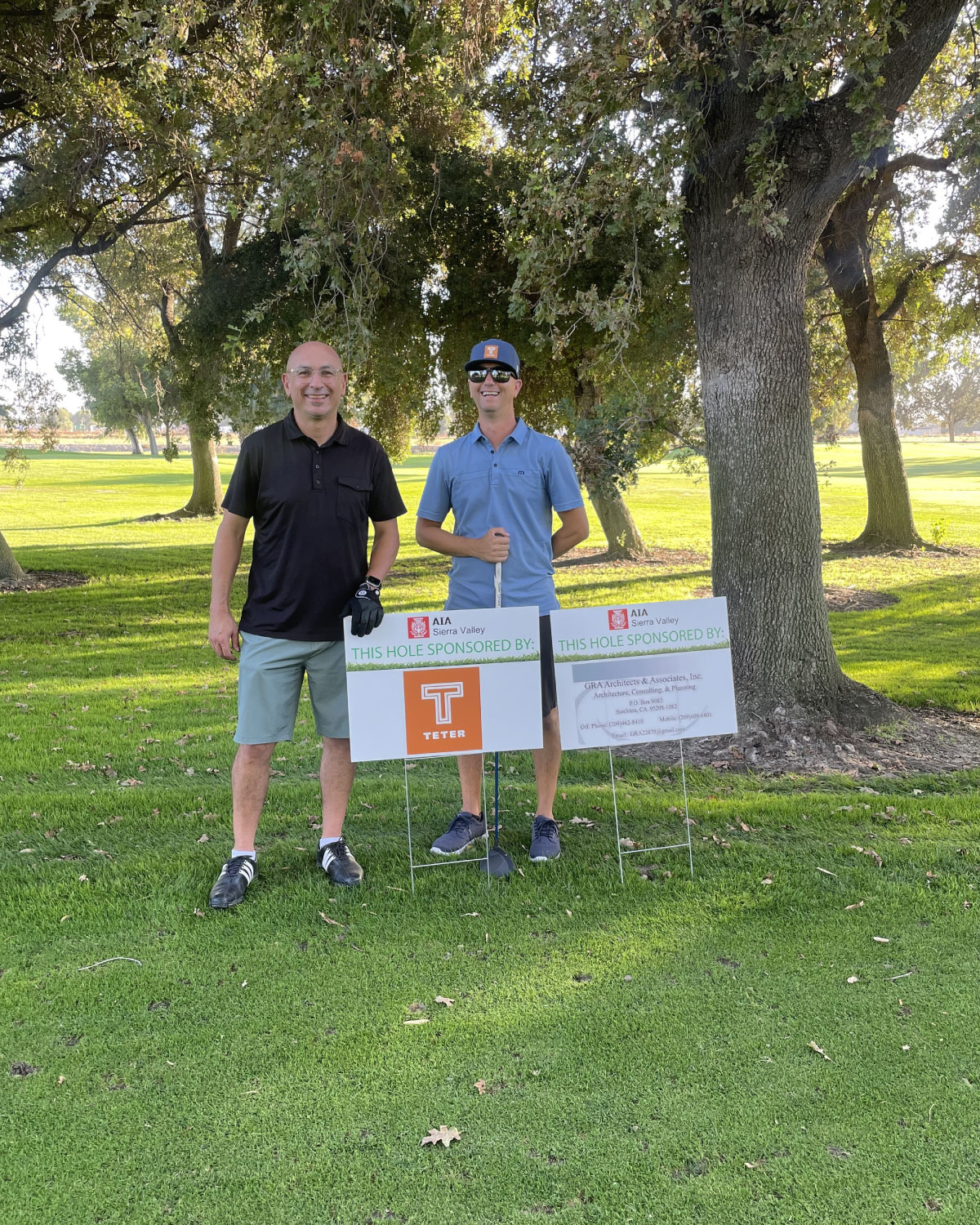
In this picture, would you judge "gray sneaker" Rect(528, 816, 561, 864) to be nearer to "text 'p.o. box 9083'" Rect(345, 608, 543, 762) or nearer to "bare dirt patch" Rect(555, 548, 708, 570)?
"text 'p.o. box 9083'" Rect(345, 608, 543, 762)

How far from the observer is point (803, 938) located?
3963 mm

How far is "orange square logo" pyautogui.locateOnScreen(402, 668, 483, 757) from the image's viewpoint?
437cm

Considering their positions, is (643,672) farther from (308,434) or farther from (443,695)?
(308,434)

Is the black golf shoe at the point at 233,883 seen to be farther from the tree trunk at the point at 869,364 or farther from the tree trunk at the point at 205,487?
the tree trunk at the point at 205,487

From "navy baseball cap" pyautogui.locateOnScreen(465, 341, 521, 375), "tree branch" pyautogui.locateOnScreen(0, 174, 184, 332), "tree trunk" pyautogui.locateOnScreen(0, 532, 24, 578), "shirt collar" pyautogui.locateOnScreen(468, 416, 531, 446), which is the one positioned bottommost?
"tree trunk" pyautogui.locateOnScreen(0, 532, 24, 578)

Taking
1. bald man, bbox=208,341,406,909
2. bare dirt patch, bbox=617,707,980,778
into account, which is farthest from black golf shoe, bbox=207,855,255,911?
bare dirt patch, bbox=617,707,980,778

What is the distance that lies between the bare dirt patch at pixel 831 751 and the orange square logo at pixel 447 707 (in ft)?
8.57

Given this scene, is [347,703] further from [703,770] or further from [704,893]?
[703,770]

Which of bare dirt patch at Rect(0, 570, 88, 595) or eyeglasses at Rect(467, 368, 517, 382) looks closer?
eyeglasses at Rect(467, 368, 517, 382)

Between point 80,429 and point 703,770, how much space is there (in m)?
128

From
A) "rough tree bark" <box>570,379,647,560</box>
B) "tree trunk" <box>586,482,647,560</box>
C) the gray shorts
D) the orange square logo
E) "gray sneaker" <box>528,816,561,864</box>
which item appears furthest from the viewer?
"tree trunk" <box>586,482,647,560</box>

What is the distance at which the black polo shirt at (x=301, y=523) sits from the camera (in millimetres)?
4160

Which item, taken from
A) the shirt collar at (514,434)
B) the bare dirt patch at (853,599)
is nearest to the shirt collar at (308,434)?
the shirt collar at (514,434)

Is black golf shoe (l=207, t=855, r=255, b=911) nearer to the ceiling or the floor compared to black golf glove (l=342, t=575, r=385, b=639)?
nearer to the floor
